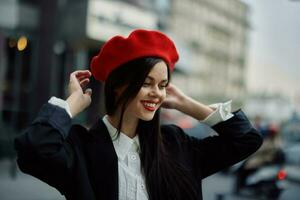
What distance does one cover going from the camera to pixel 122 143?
63.2 inches

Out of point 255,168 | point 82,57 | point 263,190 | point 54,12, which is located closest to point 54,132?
point 263,190

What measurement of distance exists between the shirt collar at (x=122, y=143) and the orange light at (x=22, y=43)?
9.38 m

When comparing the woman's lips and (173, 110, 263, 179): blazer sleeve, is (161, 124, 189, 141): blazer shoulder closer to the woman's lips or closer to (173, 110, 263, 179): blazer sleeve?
(173, 110, 263, 179): blazer sleeve

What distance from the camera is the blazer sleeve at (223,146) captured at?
1.68 metres

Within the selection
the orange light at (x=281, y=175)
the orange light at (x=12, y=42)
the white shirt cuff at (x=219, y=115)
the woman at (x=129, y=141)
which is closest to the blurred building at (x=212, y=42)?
the orange light at (x=12, y=42)

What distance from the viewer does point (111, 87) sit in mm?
1591

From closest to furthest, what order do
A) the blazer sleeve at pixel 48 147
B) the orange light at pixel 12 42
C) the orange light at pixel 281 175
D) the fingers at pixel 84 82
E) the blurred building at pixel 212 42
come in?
the blazer sleeve at pixel 48 147 → the fingers at pixel 84 82 → the orange light at pixel 281 175 → the orange light at pixel 12 42 → the blurred building at pixel 212 42

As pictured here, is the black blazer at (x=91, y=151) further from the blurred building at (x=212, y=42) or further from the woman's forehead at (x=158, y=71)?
the blurred building at (x=212, y=42)

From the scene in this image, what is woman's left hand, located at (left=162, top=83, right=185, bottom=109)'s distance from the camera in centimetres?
173

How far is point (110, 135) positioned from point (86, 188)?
0.69 ft

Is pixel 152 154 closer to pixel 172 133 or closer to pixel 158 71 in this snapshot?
pixel 172 133

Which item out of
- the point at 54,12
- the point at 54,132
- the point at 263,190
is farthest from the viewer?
the point at 54,12

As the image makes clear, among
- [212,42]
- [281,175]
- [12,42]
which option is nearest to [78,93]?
[281,175]

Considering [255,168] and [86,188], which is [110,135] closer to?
[86,188]
